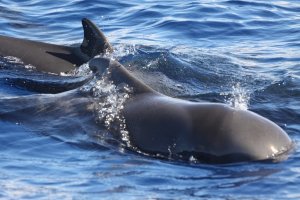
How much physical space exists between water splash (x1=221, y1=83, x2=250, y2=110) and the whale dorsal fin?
185 cm

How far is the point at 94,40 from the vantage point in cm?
1105

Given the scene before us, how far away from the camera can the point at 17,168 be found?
287 inches

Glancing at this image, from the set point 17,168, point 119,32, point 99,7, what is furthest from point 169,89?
point 99,7

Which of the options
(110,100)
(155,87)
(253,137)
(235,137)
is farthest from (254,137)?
(155,87)

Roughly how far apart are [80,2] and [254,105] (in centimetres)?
927

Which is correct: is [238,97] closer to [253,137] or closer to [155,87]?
[155,87]

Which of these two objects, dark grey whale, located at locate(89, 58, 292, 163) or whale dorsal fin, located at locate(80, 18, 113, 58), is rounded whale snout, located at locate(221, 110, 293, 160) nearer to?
dark grey whale, located at locate(89, 58, 292, 163)

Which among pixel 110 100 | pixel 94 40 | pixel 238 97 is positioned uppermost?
pixel 94 40

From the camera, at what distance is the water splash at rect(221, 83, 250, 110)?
10062mm

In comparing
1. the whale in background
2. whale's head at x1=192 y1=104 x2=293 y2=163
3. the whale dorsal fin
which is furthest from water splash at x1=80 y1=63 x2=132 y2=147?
the whale in background

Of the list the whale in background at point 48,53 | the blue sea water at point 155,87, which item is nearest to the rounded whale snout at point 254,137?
the blue sea water at point 155,87

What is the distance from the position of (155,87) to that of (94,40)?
112cm

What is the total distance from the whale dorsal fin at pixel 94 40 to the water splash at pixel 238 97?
6.07 ft

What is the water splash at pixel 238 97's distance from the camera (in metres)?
10.1
